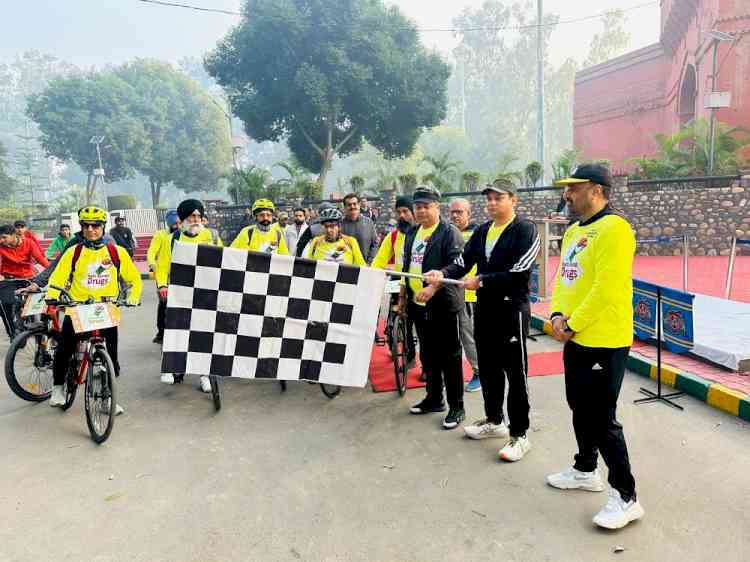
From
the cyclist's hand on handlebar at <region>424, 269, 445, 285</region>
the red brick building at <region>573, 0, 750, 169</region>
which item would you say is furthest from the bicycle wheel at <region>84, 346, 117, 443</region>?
the red brick building at <region>573, 0, 750, 169</region>

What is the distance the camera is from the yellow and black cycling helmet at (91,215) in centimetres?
450

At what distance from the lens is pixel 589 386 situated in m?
2.96

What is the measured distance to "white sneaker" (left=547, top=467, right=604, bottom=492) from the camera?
327cm

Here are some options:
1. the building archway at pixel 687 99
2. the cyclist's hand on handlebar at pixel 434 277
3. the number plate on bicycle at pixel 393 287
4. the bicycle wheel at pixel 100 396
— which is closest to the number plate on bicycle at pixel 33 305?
the bicycle wheel at pixel 100 396

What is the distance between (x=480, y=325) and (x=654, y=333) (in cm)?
323

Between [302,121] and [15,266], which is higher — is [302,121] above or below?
above

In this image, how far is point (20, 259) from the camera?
7414 millimetres

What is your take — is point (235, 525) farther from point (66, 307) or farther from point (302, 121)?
point (302, 121)

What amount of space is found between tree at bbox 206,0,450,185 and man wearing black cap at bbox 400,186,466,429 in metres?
19.3

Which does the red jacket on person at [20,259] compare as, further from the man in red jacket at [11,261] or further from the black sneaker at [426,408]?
the black sneaker at [426,408]

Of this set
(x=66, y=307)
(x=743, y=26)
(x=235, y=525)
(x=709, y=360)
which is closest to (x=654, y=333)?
(x=709, y=360)

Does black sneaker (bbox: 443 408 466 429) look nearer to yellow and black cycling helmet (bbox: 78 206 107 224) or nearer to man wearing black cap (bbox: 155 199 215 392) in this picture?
man wearing black cap (bbox: 155 199 215 392)

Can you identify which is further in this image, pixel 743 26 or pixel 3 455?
pixel 743 26

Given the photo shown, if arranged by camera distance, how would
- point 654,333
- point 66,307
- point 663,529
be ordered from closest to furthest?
point 663,529, point 66,307, point 654,333
